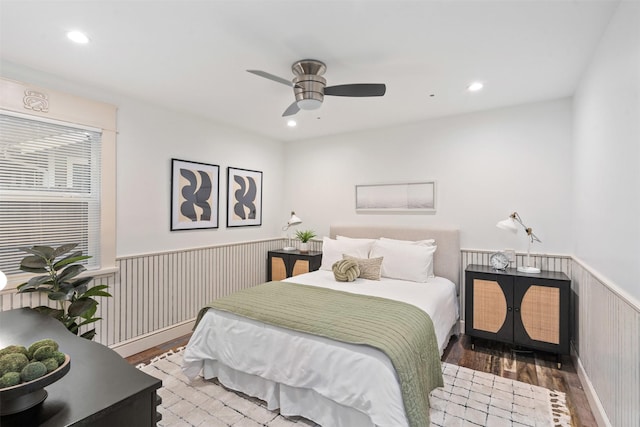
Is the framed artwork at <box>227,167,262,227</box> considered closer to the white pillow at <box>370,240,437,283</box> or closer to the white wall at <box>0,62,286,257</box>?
the white wall at <box>0,62,286,257</box>

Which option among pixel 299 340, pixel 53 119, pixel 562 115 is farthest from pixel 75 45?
pixel 562 115

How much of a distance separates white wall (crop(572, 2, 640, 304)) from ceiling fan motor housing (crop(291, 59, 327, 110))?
5.89ft

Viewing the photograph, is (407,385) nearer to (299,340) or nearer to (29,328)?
(299,340)

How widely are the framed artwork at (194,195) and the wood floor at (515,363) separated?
1386mm

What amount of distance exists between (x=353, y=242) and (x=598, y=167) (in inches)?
98.0

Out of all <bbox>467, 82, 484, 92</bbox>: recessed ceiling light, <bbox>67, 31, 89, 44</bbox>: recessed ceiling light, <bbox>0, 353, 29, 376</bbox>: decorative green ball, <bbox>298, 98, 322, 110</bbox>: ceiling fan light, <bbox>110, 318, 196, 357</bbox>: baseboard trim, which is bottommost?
<bbox>110, 318, 196, 357</bbox>: baseboard trim

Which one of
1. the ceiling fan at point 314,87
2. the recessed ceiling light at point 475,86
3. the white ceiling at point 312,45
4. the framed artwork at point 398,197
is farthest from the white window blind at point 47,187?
the recessed ceiling light at point 475,86

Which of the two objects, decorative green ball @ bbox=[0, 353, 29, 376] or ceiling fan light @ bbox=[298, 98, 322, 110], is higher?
ceiling fan light @ bbox=[298, 98, 322, 110]

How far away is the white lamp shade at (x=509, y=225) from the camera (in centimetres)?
327

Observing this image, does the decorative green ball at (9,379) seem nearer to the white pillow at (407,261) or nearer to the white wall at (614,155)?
the white wall at (614,155)

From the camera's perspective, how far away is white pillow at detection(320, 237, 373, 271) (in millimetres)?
3934

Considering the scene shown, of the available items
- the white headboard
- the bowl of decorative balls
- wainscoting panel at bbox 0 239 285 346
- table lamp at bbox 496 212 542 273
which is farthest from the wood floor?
the bowl of decorative balls

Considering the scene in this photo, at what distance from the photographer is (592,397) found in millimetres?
2275

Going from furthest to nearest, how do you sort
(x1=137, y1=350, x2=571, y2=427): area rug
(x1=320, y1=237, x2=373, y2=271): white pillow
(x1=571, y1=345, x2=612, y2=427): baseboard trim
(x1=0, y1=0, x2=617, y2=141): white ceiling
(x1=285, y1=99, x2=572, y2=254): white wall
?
(x1=320, y1=237, x2=373, y2=271): white pillow, (x1=285, y1=99, x2=572, y2=254): white wall, (x1=137, y1=350, x2=571, y2=427): area rug, (x1=571, y1=345, x2=612, y2=427): baseboard trim, (x1=0, y1=0, x2=617, y2=141): white ceiling
